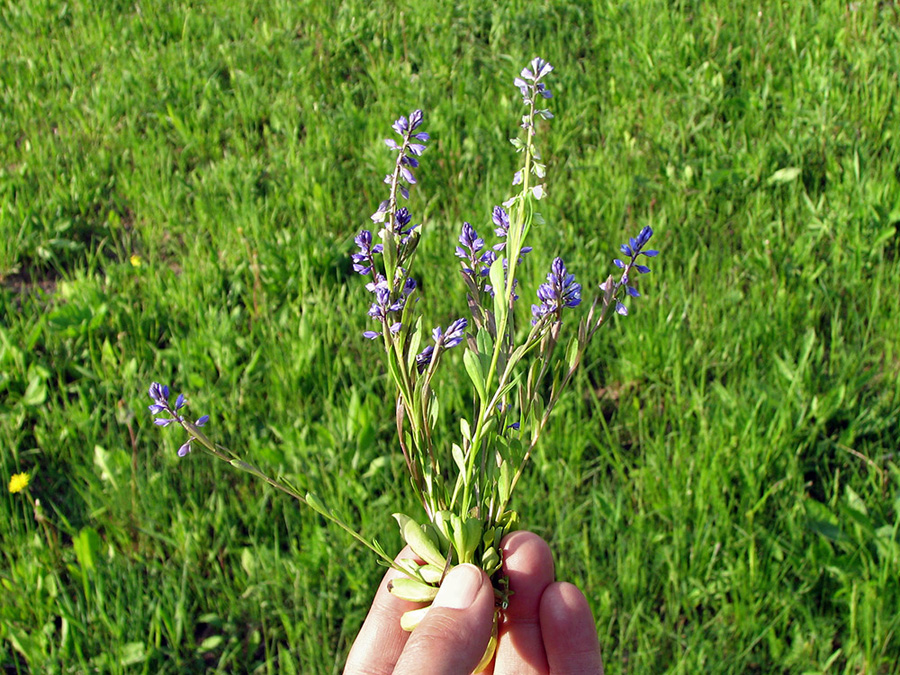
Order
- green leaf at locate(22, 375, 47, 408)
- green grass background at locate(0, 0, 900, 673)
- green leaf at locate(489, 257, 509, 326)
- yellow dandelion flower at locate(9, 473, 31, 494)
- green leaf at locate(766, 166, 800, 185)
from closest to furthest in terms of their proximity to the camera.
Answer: green leaf at locate(489, 257, 509, 326), green grass background at locate(0, 0, 900, 673), yellow dandelion flower at locate(9, 473, 31, 494), green leaf at locate(22, 375, 47, 408), green leaf at locate(766, 166, 800, 185)

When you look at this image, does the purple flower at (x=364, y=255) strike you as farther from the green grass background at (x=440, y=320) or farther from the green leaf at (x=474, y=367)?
the green grass background at (x=440, y=320)

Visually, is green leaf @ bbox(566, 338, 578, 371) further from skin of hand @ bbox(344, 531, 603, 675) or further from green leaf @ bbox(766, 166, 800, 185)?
green leaf @ bbox(766, 166, 800, 185)

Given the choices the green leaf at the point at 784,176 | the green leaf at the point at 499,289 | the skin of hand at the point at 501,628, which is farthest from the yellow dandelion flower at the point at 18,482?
the green leaf at the point at 784,176

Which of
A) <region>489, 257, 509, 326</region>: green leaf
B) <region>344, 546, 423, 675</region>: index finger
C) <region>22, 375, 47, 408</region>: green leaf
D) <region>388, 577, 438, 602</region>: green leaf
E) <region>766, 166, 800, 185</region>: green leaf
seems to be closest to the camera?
<region>489, 257, 509, 326</region>: green leaf

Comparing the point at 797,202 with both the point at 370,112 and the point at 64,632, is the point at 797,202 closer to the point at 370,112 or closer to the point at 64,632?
the point at 370,112

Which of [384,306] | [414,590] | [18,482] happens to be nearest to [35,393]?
[18,482]

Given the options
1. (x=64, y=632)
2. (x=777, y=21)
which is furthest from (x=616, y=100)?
(x=64, y=632)

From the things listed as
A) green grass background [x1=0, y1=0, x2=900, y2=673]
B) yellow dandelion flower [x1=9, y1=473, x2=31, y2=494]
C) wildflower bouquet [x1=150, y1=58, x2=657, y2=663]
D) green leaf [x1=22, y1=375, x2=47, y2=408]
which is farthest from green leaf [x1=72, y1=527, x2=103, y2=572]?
wildflower bouquet [x1=150, y1=58, x2=657, y2=663]
